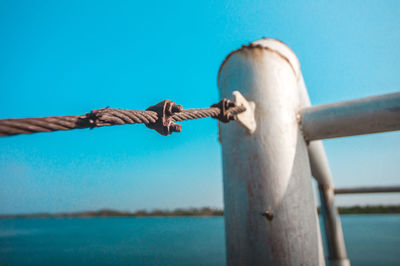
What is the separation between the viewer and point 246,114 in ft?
6.99

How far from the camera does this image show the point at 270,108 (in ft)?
7.57

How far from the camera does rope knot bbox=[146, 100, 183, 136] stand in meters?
1.09

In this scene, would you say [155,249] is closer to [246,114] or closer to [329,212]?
[329,212]

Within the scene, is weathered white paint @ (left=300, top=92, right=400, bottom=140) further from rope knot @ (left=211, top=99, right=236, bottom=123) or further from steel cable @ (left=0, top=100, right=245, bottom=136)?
steel cable @ (left=0, top=100, right=245, bottom=136)

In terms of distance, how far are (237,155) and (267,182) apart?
1.39ft

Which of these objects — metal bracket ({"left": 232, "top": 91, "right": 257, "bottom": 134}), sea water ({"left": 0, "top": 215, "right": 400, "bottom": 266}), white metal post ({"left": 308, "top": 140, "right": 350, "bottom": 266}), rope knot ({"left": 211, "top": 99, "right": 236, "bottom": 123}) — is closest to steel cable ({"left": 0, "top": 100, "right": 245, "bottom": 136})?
rope knot ({"left": 211, "top": 99, "right": 236, "bottom": 123})

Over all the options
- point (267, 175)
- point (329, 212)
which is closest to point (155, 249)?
point (329, 212)

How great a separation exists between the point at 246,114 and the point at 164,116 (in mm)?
1258

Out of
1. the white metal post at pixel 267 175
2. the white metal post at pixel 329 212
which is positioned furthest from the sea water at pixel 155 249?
the white metal post at pixel 267 175

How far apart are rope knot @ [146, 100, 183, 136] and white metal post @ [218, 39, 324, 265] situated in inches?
51.0

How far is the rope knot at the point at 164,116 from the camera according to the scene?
1.09 metres

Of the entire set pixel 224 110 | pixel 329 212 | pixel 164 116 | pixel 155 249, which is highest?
pixel 224 110

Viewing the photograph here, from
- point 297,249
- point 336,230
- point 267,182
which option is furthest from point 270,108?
point 336,230

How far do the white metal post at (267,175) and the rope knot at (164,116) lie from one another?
1295mm
